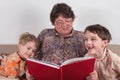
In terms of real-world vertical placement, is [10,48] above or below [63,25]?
below

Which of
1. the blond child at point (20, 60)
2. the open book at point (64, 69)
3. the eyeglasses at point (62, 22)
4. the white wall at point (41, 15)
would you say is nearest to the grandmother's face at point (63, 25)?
the eyeglasses at point (62, 22)

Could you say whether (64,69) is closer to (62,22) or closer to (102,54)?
(102,54)

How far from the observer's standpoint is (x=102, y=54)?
5.62 ft

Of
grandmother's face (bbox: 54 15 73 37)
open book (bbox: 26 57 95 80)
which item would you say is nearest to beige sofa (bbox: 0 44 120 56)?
grandmother's face (bbox: 54 15 73 37)

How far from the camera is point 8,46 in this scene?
2.29m

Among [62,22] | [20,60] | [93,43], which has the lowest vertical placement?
[20,60]

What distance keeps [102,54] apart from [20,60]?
2.02ft

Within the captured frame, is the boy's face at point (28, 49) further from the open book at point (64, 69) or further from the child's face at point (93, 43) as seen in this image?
the child's face at point (93, 43)

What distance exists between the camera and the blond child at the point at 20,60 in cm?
186

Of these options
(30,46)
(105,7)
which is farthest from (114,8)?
(30,46)

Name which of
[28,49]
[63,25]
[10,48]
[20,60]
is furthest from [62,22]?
[10,48]

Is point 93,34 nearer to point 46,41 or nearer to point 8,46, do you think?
point 46,41

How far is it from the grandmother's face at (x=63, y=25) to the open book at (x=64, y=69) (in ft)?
1.46

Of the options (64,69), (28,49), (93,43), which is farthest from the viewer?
(28,49)
